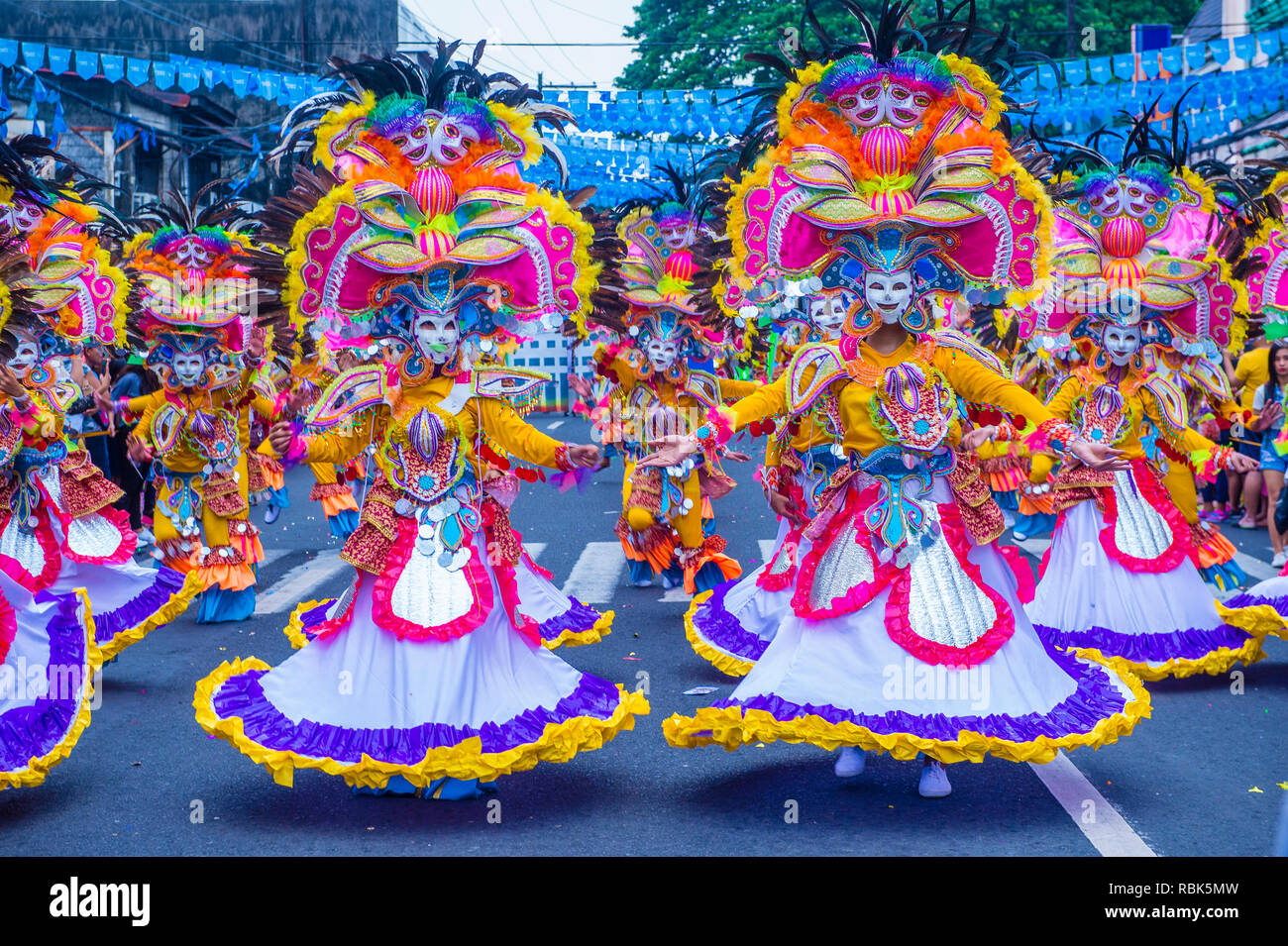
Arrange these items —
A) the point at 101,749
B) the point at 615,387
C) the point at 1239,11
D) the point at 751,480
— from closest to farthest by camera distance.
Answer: the point at 101,749, the point at 615,387, the point at 751,480, the point at 1239,11

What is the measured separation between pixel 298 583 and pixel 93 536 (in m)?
3.39

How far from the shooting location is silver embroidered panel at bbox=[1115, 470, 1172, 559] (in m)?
8.18

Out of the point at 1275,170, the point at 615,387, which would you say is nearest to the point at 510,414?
the point at 615,387

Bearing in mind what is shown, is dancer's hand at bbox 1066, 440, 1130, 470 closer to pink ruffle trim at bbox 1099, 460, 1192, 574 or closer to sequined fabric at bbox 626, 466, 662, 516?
pink ruffle trim at bbox 1099, 460, 1192, 574

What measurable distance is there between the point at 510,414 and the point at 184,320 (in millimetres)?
4585

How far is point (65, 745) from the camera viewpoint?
19.0ft

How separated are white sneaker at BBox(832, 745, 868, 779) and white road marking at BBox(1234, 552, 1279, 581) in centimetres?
648

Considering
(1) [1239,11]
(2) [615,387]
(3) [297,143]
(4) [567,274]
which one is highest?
(1) [1239,11]

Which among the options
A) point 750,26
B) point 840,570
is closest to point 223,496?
point 840,570

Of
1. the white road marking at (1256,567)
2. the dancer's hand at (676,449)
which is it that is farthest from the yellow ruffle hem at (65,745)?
the white road marking at (1256,567)

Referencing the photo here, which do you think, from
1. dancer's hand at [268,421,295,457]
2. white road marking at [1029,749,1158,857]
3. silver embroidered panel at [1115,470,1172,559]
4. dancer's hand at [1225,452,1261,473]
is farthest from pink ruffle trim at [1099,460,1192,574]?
dancer's hand at [268,421,295,457]

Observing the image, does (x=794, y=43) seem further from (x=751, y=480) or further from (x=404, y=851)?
(x=751, y=480)

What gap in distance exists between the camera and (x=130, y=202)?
80.6 feet

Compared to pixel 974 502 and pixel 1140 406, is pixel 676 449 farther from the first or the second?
pixel 1140 406
